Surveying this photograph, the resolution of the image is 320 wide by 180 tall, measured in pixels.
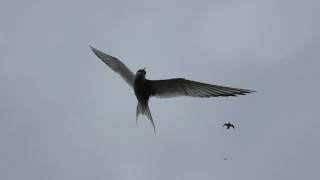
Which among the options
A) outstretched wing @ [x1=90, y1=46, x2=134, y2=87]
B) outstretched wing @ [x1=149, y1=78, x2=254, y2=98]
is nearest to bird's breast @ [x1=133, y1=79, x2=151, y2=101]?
outstretched wing @ [x1=149, y1=78, x2=254, y2=98]

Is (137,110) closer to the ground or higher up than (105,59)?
closer to the ground

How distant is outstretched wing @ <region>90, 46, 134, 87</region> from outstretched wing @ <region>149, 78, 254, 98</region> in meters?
0.83

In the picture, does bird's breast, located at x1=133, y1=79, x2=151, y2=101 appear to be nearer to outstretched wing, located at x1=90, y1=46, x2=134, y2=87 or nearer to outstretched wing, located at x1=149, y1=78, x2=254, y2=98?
outstretched wing, located at x1=149, y1=78, x2=254, y2=98

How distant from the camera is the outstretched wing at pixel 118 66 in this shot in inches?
736

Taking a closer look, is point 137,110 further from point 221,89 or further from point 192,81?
point 221,89

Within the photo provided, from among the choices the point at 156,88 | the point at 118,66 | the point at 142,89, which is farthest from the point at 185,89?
the point at 118,66

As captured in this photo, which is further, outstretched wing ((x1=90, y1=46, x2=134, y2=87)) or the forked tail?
outstretched wing ((x1=90, y1=46, x2=134, y2=87))

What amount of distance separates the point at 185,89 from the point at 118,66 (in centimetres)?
236

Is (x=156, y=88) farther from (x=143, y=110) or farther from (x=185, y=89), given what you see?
(x=185, y=89)

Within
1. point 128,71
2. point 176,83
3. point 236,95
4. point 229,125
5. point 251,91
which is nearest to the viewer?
point 251,91

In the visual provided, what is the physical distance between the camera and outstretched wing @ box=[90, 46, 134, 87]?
61.4 ft

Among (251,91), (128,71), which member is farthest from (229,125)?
(251,91)

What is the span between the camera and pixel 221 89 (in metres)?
15.7

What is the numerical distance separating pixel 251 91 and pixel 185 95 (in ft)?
12.2
